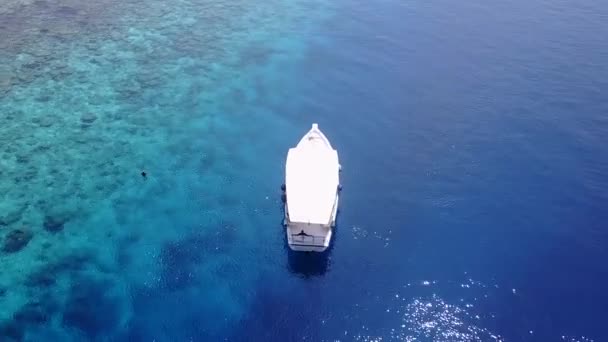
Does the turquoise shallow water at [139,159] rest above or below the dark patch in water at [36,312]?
above

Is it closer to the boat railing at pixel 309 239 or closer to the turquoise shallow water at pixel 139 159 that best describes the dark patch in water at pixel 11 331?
the turquoise shallow water at pixel 139 159

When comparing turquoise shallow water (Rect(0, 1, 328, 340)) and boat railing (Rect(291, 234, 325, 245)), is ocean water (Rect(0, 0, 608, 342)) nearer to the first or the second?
turquoise shallow water (Rect(0, 1, 328, 340))

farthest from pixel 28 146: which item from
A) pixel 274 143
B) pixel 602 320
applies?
pixel 602 320

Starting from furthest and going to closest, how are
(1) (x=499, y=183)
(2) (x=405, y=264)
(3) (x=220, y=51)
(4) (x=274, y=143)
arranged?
(3) (x=220, y=51)
(4) (x=274, y=143)
(1) (x=499, y=183)
(2) (x=405, y=264)

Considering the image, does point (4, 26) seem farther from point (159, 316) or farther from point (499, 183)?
point (499, 183)

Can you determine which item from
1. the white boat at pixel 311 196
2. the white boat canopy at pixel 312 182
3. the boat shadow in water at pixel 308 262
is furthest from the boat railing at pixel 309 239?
the boat shadow in water at pixel 308 262
